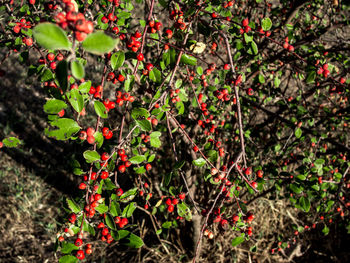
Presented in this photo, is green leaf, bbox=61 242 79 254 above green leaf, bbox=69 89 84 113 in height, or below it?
below

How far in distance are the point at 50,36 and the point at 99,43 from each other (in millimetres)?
110

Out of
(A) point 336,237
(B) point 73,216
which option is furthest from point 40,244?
(A) point 336,237

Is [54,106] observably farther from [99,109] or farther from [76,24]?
[76,24]

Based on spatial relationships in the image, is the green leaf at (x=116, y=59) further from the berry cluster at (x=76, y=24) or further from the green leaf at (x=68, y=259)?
the green leaf at (x=68, y=259)

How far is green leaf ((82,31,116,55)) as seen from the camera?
1.98 feet

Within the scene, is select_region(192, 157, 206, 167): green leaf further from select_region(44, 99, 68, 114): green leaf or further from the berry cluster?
the berry cluster

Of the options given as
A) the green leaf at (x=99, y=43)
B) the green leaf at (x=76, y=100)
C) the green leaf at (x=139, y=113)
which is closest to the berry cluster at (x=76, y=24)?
the green leaf at (x=99, y=43)

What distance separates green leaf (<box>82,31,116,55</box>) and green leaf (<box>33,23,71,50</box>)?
0.05 meters

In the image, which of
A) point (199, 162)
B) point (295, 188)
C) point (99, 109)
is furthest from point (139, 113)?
point (295, 188)

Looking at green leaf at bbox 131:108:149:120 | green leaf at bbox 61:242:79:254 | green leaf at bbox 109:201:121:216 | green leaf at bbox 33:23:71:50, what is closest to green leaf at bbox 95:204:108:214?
green leaf at bbox 109:201:121:216

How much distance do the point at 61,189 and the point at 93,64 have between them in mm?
2072

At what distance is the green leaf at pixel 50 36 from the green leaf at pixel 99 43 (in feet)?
0.16

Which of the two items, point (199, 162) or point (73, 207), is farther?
point (199, 162)

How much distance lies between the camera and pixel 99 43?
61 centimetres
